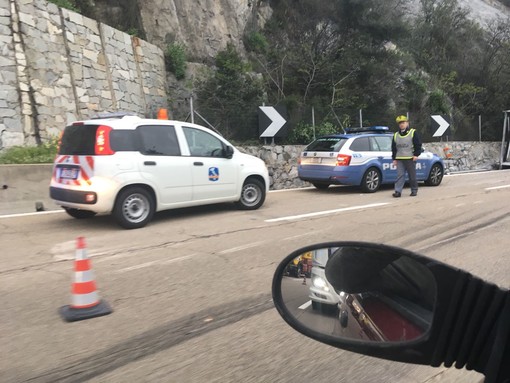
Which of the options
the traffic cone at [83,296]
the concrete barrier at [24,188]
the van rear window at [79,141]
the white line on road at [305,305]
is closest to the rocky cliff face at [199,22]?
the concrete barrier at [24,188]

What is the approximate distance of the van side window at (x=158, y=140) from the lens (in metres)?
7.75

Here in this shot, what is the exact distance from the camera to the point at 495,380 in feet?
4.09

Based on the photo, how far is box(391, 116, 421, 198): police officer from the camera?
442 inches

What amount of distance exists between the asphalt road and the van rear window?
4.29ft

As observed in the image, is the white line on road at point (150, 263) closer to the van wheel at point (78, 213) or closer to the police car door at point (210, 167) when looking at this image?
the police car door at point (210, 167)

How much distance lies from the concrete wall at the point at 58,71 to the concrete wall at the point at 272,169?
237 cm

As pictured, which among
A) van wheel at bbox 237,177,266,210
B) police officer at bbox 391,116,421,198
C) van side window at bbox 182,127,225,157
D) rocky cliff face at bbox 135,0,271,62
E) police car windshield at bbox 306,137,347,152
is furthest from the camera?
rocky cliff face at bbox 135,0,271,62

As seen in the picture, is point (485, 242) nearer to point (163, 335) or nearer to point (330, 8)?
point (163, 335)

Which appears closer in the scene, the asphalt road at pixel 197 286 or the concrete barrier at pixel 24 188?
the asphalt road at pixel 197 286

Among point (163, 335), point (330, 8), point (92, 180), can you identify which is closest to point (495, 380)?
point (163, 335)

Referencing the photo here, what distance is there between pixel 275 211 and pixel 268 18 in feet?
55.4

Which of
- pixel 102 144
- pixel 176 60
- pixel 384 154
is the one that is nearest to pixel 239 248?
pixel 102 144

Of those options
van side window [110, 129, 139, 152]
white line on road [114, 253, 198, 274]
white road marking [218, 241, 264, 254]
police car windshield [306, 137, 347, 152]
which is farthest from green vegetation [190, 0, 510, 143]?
white line on road [114, 253, 198, 274]

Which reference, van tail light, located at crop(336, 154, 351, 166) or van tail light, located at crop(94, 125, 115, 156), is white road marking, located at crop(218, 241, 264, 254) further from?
van tail light, located at crop(336, 154, 351, 166)
